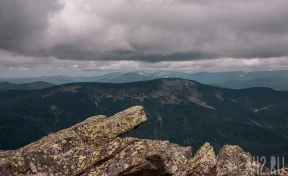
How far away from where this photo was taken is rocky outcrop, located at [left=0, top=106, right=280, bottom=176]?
73.6ft

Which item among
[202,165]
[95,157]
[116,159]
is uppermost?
[95,157]

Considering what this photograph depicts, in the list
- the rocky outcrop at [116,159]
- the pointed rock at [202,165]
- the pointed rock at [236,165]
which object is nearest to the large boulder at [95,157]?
the rocky outcrop at [116,159]

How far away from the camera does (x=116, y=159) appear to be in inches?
976

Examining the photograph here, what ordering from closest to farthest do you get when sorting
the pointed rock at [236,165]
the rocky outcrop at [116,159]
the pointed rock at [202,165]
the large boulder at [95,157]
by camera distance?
the large boulder at [95,157], the rocky outcrop at [116,159], the pointed rock at [236,165], the pointed rock at [202,165]

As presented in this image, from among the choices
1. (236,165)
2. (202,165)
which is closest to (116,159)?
(202,165)

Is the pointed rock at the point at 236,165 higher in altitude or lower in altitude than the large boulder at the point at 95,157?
lower

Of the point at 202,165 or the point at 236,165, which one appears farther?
the point at 202,165

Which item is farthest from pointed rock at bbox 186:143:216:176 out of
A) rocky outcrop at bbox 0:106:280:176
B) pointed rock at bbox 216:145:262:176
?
pointed rock at bbox 216:145:262:176

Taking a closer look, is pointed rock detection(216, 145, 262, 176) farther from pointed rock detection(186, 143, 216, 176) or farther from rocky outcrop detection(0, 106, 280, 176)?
pointed rock detection(186, 143, 216, 176)

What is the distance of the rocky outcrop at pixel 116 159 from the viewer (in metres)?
22.4

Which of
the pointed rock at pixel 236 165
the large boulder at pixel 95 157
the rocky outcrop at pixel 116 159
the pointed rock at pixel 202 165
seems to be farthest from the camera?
the pointed rock at pixel 202 165

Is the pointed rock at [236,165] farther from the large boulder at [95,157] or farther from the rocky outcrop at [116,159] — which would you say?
the large boulder at [95,157]

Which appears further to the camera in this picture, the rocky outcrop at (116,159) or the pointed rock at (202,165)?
the pointed rock at (202,165)

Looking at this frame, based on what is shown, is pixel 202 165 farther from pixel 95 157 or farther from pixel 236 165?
pixel 95 157
